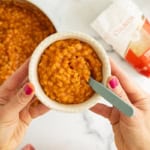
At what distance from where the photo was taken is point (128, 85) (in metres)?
0.84

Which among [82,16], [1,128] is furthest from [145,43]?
[1,128]

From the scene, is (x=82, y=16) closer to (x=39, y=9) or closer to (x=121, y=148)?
(x=39, y=9)

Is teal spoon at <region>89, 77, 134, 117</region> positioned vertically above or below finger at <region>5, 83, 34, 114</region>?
below

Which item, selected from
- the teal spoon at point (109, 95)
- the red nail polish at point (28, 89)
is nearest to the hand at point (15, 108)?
the red nail polish at point (28, 89)

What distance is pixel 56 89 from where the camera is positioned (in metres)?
0.71

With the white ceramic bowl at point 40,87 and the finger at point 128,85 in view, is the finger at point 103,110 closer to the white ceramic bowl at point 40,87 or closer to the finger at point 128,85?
the finger at point 128,85

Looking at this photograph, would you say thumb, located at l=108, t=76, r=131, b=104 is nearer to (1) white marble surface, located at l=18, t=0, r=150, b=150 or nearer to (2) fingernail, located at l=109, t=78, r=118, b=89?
(2) fingernail, located at l=109, t=78, r=118, b=89

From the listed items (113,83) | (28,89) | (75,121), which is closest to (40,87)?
(28,89)

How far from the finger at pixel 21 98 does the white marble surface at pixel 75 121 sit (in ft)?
0.97

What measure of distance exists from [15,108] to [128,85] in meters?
0.22

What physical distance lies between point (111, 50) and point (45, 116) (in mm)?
230

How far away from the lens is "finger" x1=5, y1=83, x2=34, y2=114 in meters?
0.72

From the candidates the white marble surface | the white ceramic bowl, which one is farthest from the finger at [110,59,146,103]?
the white marble surface

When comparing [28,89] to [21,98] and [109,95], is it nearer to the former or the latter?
[21,98]
